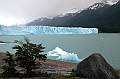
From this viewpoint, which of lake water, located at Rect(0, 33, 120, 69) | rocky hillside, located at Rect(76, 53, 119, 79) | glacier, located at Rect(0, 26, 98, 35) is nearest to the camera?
rocky hillside, located at Rect(76, 53, 119, 79)

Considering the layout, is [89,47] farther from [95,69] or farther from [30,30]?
[30,30]

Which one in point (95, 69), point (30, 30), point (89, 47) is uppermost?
point (30, 30)

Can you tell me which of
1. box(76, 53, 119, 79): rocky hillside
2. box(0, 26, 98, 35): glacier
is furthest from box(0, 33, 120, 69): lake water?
box(76, 53, 119, 79): rocky hillside

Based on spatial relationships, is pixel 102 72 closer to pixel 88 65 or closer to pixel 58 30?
pixel 88 65

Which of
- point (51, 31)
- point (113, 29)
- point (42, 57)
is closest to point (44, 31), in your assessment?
point (51, 31)

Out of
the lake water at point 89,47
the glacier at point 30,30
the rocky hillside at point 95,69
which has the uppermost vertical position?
the glacier at point 30,30

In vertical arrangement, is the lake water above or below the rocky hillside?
below

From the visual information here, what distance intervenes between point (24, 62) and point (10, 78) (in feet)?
3.17

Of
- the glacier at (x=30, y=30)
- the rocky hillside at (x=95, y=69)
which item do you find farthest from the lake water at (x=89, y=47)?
the rocky hillside at (x=95, y=69)

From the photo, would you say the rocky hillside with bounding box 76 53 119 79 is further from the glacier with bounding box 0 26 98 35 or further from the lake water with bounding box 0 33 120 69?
the glacier with bounding box 0 26 98 35

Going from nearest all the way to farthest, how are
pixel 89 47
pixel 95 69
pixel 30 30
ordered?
pixel 95 69 → pixel 89 47 → pixel 30 30

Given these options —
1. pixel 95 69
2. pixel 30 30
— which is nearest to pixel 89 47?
pixel 95 69

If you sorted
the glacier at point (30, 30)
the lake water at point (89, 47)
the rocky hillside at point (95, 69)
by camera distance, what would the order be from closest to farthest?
the rocky hillside at point (95, 69)
the lake water at point (89, 47)
the glacier at point (30, 30)

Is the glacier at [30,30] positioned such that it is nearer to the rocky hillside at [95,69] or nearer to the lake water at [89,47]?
the lake water at [89,47]
